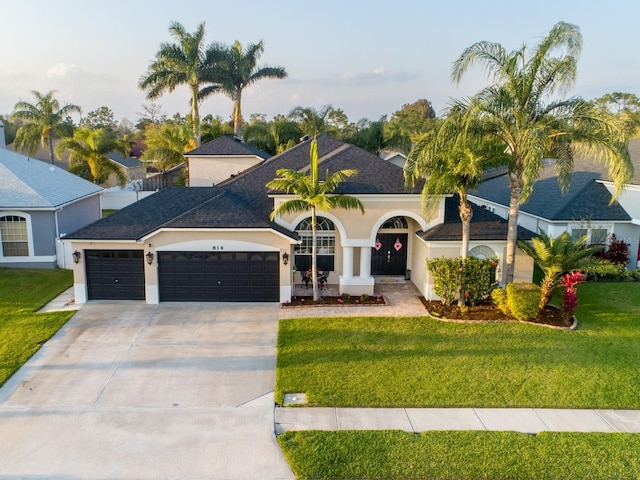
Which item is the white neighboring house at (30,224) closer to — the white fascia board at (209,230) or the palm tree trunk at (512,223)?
the white fascia board at (209,230)

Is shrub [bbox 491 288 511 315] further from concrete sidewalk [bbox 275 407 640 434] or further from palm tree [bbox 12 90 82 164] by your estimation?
palm tree [bbox 12 90 82 164]

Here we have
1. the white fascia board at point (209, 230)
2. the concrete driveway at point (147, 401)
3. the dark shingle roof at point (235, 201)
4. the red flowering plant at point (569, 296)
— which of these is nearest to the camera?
the concrete driveway at point (147, 401)

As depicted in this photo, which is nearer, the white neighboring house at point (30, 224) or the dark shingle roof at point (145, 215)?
the dark shingle roof at point (145, 215)

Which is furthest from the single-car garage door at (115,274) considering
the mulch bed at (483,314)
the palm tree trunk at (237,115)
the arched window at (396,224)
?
the palm tree trunk at (237,115)

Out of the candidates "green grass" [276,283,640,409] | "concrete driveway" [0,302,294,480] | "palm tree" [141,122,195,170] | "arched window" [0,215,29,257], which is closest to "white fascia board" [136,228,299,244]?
"concrete driveway" [0,302,294,480]

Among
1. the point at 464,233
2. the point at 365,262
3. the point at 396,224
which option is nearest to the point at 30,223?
the point at 365,262
